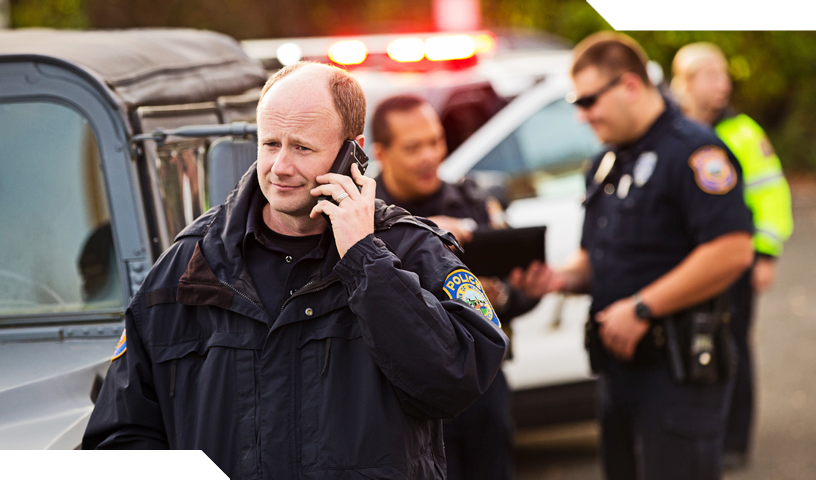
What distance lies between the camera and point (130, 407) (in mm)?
1813

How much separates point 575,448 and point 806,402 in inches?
66.6

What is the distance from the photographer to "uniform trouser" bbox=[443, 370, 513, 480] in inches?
135

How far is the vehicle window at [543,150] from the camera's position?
522 cm

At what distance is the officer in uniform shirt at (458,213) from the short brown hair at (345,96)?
149 cm

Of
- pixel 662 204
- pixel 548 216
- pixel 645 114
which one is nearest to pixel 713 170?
pixel 662 204

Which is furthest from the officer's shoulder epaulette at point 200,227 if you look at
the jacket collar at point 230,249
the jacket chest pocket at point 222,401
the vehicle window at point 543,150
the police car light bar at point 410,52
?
the police car light bar at point 410,52

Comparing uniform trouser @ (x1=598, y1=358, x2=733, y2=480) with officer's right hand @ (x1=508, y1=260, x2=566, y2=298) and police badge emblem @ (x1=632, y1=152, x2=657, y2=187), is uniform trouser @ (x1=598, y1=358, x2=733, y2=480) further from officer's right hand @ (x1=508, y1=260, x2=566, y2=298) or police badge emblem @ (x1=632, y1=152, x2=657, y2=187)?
police badge emblem @ (x1=632, y1=152, x2=657, y2=187)

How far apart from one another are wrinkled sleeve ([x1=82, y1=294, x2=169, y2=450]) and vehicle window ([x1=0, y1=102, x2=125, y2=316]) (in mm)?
645

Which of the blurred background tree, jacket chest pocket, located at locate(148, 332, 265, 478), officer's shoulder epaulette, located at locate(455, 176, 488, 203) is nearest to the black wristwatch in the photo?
officer's shoulder epaulette, located at locate(455, 176, 488, 203)

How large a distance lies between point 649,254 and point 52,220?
221 cm

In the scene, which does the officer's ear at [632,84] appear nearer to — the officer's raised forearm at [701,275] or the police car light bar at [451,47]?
the officer's raised forearm at [701,275]

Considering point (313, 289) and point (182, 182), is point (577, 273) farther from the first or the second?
point (313, 289)

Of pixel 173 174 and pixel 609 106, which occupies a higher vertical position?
pixel 609 106

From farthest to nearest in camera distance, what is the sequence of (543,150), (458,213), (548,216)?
(543,150) < (548,216) < (458,213)
